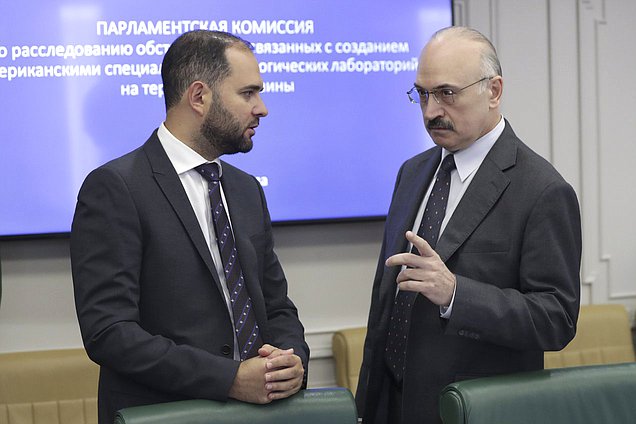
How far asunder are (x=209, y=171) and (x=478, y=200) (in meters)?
0.69

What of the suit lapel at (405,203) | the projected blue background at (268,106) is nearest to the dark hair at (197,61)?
the suit lapel at (405,203)

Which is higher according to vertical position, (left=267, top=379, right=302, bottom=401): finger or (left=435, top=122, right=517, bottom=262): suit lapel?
(left=435, top=122, right=517, bottom=262): suit lapel

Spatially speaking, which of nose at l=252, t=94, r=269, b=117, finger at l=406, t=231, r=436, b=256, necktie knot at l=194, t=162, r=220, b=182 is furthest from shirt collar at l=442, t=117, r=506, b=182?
necktie knot at l=194, t=162, r=220, b=182

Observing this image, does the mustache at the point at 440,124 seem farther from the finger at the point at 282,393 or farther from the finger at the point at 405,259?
the finger at the point at 282,393

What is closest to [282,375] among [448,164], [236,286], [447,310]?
[236,286]

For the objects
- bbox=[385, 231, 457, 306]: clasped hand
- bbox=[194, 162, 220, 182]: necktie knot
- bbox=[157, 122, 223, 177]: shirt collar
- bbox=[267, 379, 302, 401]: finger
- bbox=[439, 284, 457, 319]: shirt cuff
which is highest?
bbox=[157, 122, 223, 177]: shirt collar

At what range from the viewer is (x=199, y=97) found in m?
2.33

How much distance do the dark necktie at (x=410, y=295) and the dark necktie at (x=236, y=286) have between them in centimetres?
37

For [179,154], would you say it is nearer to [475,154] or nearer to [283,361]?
[283,361]

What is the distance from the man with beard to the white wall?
58.6 inches

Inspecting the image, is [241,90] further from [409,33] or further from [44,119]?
[409,33]

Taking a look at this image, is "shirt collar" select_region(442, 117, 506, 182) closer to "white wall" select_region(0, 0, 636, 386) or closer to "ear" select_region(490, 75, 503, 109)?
"ear" select_region(490, 75, 503, 109)

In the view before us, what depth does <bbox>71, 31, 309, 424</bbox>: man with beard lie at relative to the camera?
2070 millimetres

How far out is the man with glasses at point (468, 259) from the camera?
7.06ft
